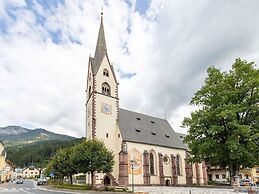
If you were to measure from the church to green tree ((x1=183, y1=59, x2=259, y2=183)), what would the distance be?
1264 cm

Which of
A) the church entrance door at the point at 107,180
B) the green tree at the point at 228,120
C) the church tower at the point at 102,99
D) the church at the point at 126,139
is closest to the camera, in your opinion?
the green tree at the point at 228,120

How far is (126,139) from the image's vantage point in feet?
142

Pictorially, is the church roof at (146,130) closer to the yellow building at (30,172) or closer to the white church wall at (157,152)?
the white church wall at (157,152)

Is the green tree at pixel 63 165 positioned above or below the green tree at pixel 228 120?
below

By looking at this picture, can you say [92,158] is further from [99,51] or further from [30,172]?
[30,172]

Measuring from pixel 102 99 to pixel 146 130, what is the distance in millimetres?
11231

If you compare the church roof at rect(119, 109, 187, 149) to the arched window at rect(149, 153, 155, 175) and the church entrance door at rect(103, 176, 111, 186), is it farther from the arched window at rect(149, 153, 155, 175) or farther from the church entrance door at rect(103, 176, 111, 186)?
the church entrance door at rect(103, 176, 111, 186)

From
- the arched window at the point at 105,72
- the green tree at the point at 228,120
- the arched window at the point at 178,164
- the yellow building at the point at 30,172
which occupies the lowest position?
the yellow building at the point at 30,172

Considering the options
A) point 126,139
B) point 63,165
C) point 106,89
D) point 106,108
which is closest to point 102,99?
point 106,108

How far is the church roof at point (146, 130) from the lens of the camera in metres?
46.1

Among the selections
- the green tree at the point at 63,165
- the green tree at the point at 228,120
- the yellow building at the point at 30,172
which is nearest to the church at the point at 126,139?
the green tree at the point at 63,165

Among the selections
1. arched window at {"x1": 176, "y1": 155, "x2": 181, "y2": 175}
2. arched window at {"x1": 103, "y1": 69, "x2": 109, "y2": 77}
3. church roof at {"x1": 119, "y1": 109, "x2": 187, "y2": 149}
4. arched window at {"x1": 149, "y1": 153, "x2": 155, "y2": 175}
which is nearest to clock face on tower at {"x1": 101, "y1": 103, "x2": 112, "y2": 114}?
church roof at {"x1": 119, "y1": 109, "x2": 187, "y2": 149}

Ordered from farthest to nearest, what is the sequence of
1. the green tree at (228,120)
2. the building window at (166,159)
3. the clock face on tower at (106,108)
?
the building window at (166,159)
the clock face on tower at (106,108)
the green tree at (228,120)

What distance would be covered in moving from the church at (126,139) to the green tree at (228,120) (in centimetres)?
1264
